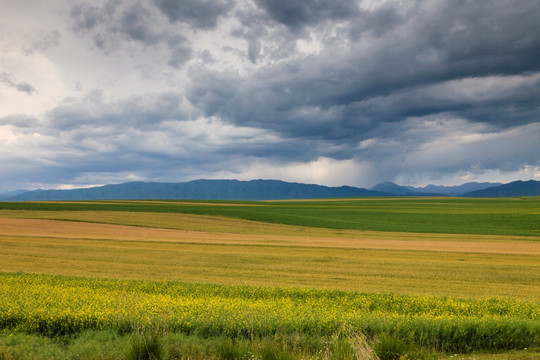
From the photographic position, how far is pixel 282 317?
34.2 feet

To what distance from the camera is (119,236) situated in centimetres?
3753

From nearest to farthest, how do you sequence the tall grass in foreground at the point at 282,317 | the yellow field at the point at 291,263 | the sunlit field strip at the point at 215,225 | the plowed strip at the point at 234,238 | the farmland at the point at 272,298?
the farmland at the point at 272,298
the tall grass in foreground at the point at 282,317
the yellow field at the point at 291,263
the plowed strip at the point at 234,238
the sunlit field strip at the point at 215,225

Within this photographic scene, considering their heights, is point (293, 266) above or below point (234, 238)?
above

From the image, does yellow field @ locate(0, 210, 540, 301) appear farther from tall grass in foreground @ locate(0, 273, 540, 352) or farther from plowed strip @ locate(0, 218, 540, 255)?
tall grass in foreground @ locate(0, 273, 540, 352)

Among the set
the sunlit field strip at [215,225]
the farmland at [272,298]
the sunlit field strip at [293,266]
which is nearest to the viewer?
the farmland at [272,298]

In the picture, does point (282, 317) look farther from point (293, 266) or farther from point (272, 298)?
point (293, 266)

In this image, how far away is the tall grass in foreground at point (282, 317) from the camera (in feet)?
31.9

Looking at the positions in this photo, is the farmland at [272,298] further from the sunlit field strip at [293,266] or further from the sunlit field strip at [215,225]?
the sunlit field strip at [215,225]

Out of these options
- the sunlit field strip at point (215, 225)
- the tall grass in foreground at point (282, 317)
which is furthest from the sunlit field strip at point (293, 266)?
the sunlit field strip at point (215, 225)

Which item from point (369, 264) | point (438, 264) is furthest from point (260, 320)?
point (438, 264)

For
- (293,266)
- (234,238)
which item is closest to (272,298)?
(293,266)

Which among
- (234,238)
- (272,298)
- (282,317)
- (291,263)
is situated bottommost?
(234,238)

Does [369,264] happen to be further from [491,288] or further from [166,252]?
[166,252]

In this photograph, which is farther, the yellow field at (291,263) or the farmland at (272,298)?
the yellow field at (291,263)
